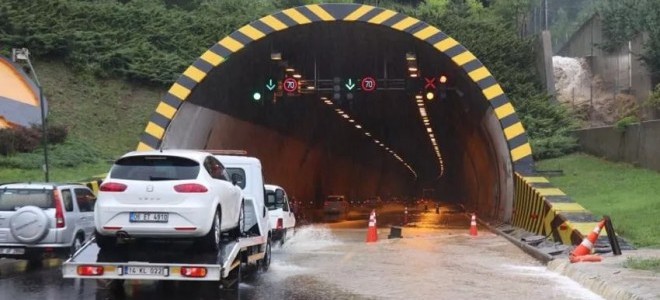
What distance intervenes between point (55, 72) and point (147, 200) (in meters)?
33.7

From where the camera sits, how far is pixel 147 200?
11.7 m

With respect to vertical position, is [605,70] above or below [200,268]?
above

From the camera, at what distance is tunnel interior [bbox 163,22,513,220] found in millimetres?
28609

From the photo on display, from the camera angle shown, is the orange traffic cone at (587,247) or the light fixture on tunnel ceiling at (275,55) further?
the light fixture on tunnel ceiling at (275,55)

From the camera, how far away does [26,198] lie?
634 inches

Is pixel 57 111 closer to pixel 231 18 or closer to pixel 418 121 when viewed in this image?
pixel 231 18

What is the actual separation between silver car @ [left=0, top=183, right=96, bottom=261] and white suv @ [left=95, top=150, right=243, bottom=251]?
3954 mm

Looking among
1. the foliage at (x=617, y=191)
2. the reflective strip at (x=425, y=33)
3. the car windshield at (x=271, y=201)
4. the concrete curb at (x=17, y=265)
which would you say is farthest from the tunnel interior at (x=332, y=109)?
the concrete curb at (x=17, y=265)

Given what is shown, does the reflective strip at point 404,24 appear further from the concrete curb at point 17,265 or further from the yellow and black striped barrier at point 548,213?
the concrete curb at point 17,265

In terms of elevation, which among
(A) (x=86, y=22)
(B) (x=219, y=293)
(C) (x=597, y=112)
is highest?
(A) (x=86, y=22)

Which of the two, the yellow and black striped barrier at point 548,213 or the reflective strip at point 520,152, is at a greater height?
the reflective strip at point 520,152

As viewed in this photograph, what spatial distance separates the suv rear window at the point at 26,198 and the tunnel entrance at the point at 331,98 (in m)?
8.60

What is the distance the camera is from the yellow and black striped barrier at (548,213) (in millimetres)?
18969

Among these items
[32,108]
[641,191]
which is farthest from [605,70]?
[32,108]
